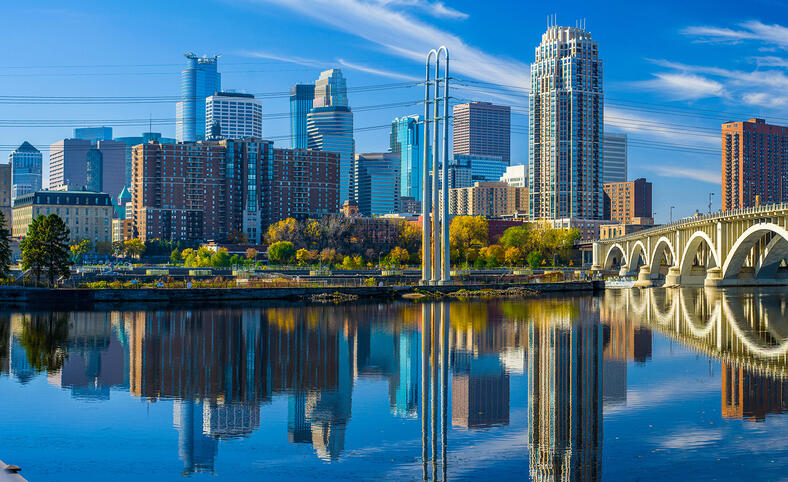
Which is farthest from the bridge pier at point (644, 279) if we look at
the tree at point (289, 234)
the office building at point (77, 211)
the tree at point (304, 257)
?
the office building at point (77, 211)

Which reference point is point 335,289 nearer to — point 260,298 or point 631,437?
point 260,298

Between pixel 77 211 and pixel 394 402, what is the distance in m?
181

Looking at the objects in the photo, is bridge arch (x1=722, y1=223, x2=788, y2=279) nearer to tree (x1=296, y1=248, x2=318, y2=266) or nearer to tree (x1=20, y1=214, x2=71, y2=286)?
tree (x1=20, y1=214, x2=71, y2=286)

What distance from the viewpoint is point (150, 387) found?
30828 mm

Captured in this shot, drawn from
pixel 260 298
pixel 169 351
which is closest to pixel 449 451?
pixel 169 351

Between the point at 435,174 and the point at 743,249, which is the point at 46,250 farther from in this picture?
the point at 743,249

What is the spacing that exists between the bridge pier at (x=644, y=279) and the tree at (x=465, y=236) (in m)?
33.7

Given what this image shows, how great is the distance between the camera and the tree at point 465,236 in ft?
507

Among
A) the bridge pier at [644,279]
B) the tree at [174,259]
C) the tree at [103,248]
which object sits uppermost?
the tree at [103,248]

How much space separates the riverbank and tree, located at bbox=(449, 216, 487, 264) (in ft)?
216

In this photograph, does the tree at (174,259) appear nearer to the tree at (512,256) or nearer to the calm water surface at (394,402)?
the tree at (512,256)

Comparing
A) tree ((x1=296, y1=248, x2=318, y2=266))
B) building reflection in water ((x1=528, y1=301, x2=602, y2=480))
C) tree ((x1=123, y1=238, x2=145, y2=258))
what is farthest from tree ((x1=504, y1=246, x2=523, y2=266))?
building reflection in water ((x1=528, y1=301, x2=602, y2=480))

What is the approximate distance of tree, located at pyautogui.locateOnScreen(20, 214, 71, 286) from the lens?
7538 centimetres

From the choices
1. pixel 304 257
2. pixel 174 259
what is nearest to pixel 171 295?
pixel 304 257
